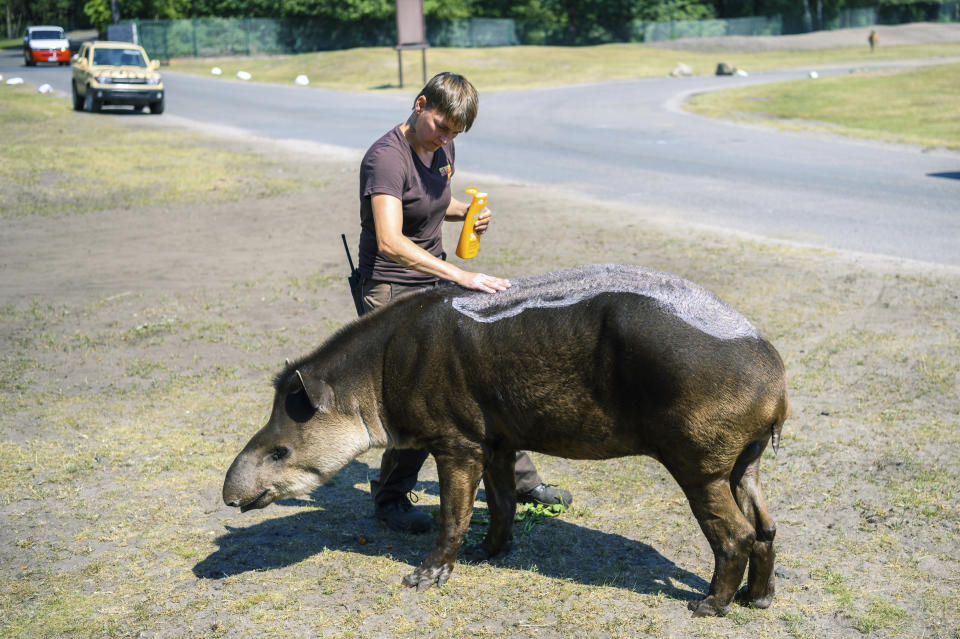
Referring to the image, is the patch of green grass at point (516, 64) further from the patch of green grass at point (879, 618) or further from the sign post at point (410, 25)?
the patch of green grass at point (879, 618)

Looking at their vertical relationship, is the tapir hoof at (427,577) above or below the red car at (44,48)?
below

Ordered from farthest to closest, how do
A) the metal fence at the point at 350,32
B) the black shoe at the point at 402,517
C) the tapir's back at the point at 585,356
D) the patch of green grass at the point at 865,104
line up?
the metal fence at the point at 350,32, the patch of green grass at the point at 865,104, the black shoe at the point at 402,517, the tapir's back at the point at 585,356

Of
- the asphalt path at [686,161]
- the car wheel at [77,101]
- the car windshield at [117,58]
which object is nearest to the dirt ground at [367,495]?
the asphalt path at [686,161]

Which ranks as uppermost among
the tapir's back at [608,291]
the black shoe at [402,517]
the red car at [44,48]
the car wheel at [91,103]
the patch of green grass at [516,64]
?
the red car at [44,48]

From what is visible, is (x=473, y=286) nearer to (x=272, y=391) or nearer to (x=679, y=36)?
(x=272, y=391)

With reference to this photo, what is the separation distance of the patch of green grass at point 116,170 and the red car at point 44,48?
3189 centimetres

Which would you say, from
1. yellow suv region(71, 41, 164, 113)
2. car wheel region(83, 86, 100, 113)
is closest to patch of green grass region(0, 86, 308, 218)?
yellow suv region(71, 41, 164, 113)

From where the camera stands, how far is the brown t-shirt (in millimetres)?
4859

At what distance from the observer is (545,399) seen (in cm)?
446

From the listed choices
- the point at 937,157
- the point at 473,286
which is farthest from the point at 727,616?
the point at 937,157

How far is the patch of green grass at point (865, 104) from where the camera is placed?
23797 millimetres

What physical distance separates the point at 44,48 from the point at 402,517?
5623cm

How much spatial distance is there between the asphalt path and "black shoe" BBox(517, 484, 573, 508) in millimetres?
7097

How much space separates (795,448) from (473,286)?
2.81 metres
